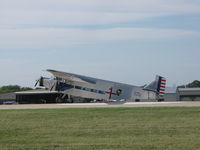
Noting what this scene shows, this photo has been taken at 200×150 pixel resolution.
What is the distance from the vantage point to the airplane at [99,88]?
44.8m

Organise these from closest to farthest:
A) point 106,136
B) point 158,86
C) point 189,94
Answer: point 106,136 < point 158,86 < point 189,94

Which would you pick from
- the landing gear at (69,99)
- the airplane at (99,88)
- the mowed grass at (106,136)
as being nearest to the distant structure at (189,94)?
the airplane at (99,88)

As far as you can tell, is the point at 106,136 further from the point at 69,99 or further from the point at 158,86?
the point at 69,99

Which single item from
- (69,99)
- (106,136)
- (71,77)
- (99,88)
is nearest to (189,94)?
(99,88)

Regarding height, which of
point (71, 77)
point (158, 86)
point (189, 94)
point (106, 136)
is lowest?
point (106, 136)

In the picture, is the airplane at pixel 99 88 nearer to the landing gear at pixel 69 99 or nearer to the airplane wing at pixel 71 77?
the airplane wing at pixel 71 77

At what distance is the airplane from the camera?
44.8 metres

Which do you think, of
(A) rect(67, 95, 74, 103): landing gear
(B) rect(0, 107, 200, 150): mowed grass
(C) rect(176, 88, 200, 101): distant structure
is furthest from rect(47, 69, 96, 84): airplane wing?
(C) rect(176, 88, 200, 101): distant structure

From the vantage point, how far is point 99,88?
45000mm

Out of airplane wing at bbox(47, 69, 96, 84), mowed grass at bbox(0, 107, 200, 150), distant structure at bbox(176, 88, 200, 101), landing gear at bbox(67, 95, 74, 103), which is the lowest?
mowed grass at bbox(0, 107, 200, 150)

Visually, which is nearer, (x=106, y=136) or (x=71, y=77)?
(x=106, y=136)

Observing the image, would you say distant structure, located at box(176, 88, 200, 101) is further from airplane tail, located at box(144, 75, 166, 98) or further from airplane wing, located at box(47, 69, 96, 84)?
airplane wing, located at box(47, 69, 96, 84)

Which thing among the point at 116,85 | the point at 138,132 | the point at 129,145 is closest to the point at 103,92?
the point at 116,85

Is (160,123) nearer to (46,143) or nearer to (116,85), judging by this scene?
(46,143)
